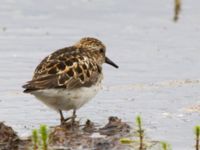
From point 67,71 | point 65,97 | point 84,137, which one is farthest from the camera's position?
point 67,71

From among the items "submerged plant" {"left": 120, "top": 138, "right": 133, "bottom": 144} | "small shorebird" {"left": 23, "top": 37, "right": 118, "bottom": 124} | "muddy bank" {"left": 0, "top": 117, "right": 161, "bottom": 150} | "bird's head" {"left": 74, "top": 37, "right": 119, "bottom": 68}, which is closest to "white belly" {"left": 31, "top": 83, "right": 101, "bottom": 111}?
"small shorebird" {"left": 23, "top": 37, "right": 118, "bottom": 124}

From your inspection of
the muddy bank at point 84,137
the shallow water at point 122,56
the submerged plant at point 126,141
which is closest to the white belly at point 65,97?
the muddy bank at point 84,137

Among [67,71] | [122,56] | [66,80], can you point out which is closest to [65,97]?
[66,80]

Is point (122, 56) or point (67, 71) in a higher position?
point (122, 56)

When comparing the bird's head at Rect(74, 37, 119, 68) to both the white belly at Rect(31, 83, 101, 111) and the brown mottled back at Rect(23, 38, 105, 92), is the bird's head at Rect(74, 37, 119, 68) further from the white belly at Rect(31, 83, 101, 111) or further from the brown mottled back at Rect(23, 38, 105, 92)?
the white belly at Rect(31, 83, 101, 111)

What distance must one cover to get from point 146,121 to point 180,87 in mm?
1911

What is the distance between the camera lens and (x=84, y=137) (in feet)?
31.8

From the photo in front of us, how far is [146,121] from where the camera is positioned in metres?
10.7

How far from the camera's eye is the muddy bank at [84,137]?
363 inches

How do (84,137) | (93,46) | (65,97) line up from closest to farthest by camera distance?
(84,137) → (65,97) → (93,46)

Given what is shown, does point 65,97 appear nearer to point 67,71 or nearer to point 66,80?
point 66,80

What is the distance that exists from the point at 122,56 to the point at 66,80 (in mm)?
3902

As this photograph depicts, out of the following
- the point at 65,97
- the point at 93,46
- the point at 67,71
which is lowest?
the point at 65,97

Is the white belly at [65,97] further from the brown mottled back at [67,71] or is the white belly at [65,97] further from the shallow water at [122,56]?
the shallow water at [122,56]
